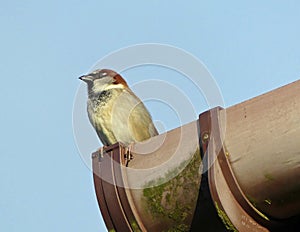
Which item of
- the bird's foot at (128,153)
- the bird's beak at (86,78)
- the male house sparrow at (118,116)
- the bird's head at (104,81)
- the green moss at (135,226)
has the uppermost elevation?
the bird's beak at (86,78)

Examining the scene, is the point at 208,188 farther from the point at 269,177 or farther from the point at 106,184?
the point at 106,184

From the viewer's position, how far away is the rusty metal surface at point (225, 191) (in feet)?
7.43

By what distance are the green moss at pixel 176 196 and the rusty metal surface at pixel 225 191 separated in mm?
108

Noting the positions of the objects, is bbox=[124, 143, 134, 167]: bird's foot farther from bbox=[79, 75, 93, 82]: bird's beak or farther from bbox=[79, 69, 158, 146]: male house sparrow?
bbox=[79, 75, 93, 82]: bird's beak

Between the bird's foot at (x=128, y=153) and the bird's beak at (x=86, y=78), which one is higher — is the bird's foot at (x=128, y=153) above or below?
below

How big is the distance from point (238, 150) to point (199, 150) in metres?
0.18

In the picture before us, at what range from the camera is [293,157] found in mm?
2166

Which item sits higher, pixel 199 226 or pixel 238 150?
Answer: pixel 238 150

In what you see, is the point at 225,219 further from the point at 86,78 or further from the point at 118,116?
the point at 86,78

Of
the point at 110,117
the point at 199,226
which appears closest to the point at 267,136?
the point at 199,226

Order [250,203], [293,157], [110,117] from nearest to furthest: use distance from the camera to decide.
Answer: [293,157], [250,203], [110,117]

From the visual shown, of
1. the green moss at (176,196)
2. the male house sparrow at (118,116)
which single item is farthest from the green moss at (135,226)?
the male house sparrow at (118,116)

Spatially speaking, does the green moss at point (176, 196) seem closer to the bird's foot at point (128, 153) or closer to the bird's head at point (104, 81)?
the bird's foot at point (128, 153)

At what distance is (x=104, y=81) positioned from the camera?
20.9ft
